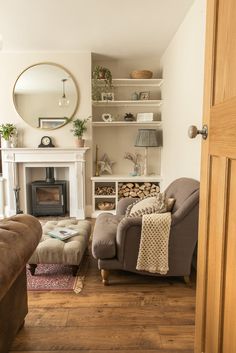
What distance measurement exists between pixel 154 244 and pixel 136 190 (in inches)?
89.5

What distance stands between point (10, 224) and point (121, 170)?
3538 mm

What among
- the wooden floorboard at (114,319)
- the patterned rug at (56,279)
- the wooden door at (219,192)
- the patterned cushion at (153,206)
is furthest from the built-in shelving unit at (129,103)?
the wooden door at (219,192)

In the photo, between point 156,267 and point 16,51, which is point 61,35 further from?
point 156,267

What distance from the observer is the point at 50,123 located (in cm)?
464

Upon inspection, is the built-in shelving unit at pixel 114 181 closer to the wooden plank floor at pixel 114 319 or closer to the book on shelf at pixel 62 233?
the book on shelf at pixel 62 233

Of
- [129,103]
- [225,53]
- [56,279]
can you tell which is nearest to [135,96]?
[129,103]

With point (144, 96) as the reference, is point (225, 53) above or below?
below

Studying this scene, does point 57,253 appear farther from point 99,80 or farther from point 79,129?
point 99,80

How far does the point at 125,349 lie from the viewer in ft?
5.65

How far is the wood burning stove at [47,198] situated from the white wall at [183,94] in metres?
1.68

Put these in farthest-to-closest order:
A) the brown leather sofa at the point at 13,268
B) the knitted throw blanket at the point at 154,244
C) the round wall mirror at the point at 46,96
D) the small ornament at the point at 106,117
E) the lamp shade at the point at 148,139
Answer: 1. the small ornament at the point at 106,117
2. the round wall mirror at the point at 46,96
3. the lamp shade at the point at 148,139
4. the knitted throw blanket at the point at 154,244
5. the brown leather sofa at the point at 13,268

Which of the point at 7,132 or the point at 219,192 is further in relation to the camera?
the point at 7,132

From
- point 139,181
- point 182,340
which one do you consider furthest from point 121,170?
point 182,340

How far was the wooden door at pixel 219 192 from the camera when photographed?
97 centimetres
